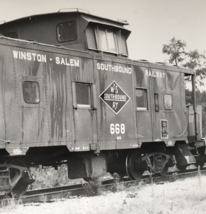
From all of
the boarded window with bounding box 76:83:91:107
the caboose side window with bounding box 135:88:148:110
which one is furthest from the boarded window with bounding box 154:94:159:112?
the boarded window with bounding box 76:83:91:107

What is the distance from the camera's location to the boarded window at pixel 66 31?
40.6 ft

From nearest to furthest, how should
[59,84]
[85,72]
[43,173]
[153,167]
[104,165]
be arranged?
[59,84] < [85,72] < [104,165] < [153,167] < [43,173]

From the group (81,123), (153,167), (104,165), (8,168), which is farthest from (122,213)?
(153,167)

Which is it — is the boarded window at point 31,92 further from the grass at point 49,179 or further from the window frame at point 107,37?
the grass at point 49,179

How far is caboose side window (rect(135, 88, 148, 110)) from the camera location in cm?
1295

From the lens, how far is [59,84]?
1054 cm

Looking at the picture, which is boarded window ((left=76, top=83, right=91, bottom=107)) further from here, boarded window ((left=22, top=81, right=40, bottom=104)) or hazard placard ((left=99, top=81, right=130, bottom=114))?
boarded window ((left=22, top=81, right=40, bottom=104))

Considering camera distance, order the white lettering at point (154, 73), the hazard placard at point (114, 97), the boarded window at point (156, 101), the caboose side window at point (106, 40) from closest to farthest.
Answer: the hazard placard at point (114, 97) < the caboose side window at point (106, 40) < the white lettering at point (154, 73) < the boarded window at point (156, 101)

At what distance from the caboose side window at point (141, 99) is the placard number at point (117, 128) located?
3.12 feet

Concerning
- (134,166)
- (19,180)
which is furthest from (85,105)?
(134,166)

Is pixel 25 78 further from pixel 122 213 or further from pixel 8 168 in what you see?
pixel 122 213

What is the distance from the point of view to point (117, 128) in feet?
39.8

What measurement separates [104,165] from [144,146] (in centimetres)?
221

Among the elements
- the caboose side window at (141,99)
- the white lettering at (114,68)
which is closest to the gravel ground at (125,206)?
the white lettering at (114,68)
